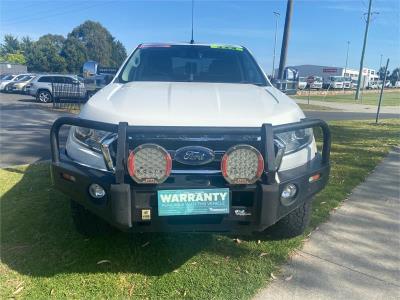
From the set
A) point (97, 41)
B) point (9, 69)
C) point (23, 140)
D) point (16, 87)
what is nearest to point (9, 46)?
point (97, 41)

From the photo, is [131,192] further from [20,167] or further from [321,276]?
[20,167]

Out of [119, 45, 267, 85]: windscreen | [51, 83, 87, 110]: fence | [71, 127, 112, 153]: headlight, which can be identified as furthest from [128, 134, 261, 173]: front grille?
[51, 83, 87, 110]: fence

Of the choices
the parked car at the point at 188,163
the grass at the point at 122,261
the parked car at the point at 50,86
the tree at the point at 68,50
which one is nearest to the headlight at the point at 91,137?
the parked car at the point at 188,163

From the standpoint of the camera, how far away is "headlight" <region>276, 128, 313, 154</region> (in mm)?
2764

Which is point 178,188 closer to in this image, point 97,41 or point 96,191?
point 96,191

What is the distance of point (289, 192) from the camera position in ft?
8.73

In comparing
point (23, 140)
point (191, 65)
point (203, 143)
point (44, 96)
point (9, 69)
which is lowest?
point (9, 69)

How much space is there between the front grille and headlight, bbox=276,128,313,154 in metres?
0.31

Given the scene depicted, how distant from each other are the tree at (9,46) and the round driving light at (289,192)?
103 m

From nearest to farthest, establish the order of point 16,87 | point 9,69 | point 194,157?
1. point 194,157
2. point 16,87
3. point 9,69

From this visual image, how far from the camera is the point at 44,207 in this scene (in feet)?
13.7

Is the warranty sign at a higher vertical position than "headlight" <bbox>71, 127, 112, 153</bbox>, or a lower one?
lower

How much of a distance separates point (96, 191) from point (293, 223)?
1.70m

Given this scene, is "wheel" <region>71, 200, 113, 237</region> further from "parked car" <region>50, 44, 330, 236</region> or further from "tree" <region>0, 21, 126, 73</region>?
"tree" <region>0, 21, 126, 73</region>
